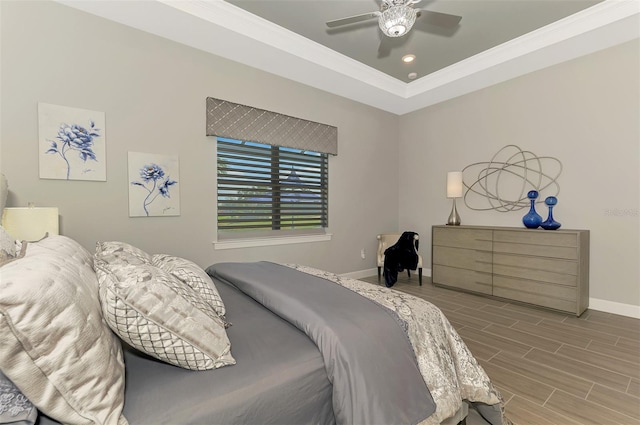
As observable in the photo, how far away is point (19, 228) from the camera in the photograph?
197 centimetres

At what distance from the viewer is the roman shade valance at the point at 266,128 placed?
10.6 feet

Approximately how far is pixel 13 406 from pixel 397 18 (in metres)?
2.64

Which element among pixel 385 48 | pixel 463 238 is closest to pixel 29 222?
pixel 385 48

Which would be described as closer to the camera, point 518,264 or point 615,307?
point 615,307

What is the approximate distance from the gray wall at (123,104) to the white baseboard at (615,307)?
313 cm

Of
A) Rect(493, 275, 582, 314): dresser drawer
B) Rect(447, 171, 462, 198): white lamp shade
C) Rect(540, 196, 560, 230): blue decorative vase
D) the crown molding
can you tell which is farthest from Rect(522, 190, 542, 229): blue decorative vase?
the crown molding

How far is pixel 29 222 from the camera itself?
6.58 ft

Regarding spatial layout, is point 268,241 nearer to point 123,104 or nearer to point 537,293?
point 123,104

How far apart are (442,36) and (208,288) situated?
135 inches

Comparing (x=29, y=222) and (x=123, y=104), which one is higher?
(x=123, y=104)

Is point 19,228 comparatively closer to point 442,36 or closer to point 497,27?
point 442,36

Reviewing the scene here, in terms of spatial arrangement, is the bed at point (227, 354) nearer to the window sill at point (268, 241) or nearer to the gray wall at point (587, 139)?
the window sill at point (268, 241)

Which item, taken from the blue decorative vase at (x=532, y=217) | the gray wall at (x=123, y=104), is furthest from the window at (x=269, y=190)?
the blue decorative vase at (x=532, y=217)

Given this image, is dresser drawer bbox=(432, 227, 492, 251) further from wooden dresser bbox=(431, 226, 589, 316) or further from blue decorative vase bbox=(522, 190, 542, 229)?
blue decorative vase bbox=(522, 190, 542, 229)
